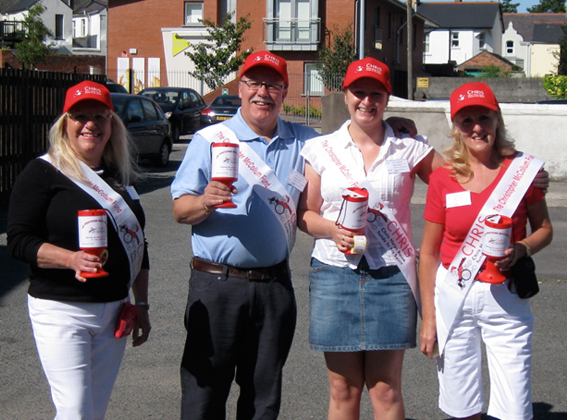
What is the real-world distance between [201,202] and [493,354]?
1580 mm

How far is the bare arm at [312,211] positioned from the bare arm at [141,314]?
86 centimetres

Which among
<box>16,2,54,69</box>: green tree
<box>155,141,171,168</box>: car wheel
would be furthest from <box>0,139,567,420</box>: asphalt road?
<box>16,2,54,69</box>: green tree

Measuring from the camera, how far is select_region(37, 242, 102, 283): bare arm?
2836 millimetres

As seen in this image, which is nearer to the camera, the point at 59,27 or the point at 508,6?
the point at 59,27

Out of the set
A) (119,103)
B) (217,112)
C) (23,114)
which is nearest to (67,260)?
(23,114)

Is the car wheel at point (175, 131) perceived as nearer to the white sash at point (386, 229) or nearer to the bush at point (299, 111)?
the bush at point (299, 111)

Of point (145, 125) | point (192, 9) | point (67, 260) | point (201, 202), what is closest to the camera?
point (67, 260)

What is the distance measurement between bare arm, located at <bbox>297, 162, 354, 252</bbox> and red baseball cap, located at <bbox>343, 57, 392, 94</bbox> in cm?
49

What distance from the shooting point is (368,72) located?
338 centimetres

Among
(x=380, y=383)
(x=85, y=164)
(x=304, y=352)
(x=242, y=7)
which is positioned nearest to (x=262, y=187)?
(x=85, y=164)

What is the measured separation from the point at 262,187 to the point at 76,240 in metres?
0.93

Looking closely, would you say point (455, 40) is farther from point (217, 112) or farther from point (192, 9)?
point (217, 112)

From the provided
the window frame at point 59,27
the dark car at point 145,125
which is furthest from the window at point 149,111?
the window frame at point 59,27

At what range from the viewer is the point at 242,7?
42.6m
